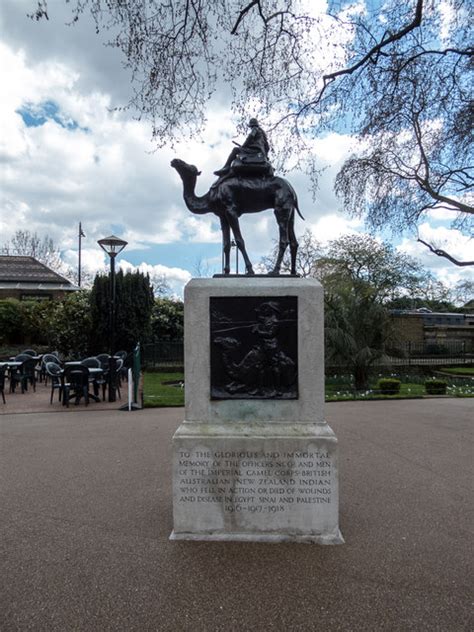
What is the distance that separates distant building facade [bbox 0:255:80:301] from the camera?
3350cm

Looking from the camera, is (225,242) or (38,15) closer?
(38,15)

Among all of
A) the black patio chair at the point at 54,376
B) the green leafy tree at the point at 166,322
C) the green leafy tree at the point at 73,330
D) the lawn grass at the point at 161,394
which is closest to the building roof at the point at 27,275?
the green leafy tree at the point at 166,322

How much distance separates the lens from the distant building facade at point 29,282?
33503mm

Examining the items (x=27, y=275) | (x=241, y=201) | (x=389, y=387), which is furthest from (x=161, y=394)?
(x=27, y=275)

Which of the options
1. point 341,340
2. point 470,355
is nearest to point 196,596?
point 341,340

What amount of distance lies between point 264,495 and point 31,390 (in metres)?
13.5

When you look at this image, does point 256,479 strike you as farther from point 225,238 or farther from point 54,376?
point 54,376

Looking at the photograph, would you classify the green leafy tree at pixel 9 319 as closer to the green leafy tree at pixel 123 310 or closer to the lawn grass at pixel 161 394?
the green leafy tree at pixel 123 310

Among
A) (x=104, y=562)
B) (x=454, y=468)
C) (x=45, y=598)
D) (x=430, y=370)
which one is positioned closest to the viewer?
(x=45, y=598)

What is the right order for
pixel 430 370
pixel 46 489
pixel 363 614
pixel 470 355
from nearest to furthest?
pixel 363 614, pixel 46 489, pixel 430 370, pixel 470 355

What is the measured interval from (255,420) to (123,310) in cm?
1716

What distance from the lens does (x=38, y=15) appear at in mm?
4016

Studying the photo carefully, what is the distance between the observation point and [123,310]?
20062mm

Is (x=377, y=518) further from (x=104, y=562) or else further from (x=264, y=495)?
(x=104, y=562)
